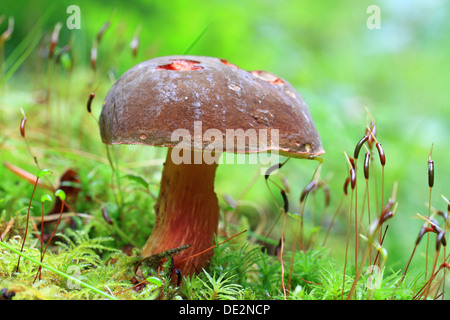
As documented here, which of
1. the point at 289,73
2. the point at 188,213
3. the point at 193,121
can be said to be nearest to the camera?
the point at 193,121

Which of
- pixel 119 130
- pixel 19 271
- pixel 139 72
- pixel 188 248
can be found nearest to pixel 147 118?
pixel 119 130

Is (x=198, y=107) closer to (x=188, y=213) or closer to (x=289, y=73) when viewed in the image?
(x=188, y=213)

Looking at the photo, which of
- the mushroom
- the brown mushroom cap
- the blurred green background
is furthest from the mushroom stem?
the blurred green background

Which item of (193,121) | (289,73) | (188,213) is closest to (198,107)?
(193,121)

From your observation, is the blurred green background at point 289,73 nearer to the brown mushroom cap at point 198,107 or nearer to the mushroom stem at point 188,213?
the brown mushroom cap at point 198,107

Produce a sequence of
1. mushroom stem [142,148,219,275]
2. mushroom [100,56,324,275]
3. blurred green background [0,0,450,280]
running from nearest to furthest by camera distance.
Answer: mushroom [100,56,324,275] < mushroom stem [142,148,219,275] < blurred green background [0,0,450,280]

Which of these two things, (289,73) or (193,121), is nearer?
(193,121)

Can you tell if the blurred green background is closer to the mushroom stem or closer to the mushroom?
the mushroom
